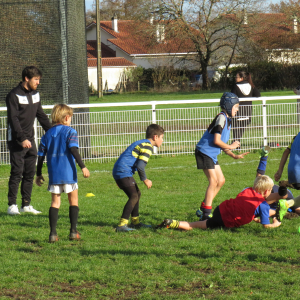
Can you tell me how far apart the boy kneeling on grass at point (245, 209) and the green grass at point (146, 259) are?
12cm

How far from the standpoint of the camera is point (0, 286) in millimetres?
4191

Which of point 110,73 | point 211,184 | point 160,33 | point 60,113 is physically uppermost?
point 160,33

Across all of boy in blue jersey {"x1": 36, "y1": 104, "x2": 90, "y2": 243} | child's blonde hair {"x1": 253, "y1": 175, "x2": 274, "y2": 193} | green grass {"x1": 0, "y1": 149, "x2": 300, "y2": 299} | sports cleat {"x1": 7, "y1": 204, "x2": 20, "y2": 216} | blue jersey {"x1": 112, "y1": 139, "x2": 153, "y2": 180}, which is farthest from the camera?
sports cleat {"x1": 7, "y1": 204, "x2": 20, "y2": 216}

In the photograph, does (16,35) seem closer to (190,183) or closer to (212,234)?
(190,183)

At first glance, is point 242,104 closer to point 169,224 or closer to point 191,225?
point 191,225

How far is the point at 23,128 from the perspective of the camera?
271 inches

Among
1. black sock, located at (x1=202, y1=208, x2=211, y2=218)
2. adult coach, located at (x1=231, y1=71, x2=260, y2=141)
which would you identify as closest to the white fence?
adult coach, located at (x1=231, y1=71, x2=260, y2=141)

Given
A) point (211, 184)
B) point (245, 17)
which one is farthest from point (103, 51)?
point (211, 184)

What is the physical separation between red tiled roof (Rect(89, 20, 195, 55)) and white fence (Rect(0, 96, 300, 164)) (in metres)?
36.2

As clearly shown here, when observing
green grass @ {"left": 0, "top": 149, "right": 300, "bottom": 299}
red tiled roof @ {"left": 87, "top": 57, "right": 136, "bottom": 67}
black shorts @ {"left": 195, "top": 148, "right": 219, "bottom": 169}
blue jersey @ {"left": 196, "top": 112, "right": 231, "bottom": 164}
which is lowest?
green grass @ {"left": 0, "top": 149, "right": 300, "bottom": 299}

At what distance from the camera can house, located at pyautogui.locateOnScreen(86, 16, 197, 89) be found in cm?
4862

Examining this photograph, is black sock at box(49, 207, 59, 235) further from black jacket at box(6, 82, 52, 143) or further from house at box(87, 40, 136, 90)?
house at box(87, 40, 136, 90)

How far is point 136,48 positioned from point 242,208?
5696cm

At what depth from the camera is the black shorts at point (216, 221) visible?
19.2ft
